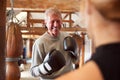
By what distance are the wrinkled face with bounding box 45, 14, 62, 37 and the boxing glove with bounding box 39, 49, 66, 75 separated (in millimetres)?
236

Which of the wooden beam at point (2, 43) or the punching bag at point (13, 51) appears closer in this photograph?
the wooden beam at point (2, 43)

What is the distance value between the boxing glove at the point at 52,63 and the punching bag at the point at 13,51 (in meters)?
0.46

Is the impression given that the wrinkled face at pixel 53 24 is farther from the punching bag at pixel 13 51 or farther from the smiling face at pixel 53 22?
the punching bag at pixel 13 51

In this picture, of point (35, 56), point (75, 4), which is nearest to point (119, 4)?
point (35, 56)

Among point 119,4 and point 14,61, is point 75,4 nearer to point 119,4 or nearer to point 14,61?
point 14,61

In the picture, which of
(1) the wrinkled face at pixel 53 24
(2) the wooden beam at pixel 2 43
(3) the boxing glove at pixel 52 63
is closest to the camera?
(2) the wooden beam at pixel 2 43

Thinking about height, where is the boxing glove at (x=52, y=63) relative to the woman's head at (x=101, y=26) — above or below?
below

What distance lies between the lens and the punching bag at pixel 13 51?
8.32ft

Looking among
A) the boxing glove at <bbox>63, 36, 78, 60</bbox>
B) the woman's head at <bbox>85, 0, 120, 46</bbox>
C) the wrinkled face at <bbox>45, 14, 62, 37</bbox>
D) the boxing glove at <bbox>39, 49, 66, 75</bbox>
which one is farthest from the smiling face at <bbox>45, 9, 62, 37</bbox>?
the woman's head at <bbox>85, 0, 120, 46</bbox>

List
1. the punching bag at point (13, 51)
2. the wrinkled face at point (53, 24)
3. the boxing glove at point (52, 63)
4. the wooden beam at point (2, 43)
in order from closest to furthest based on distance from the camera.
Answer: the wooden beam at point (2, 43)
the boxing glove at point (52, 63)
the wrinkled face at point (53, 24)
the punching bag at point (13, 51)

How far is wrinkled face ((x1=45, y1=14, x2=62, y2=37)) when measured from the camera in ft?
7.43

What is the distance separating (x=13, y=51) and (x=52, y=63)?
633 millimetres

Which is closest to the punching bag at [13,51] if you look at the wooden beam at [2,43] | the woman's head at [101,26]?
the wooden beam at [2,43]

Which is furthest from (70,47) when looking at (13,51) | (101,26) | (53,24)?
(101,26)
